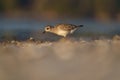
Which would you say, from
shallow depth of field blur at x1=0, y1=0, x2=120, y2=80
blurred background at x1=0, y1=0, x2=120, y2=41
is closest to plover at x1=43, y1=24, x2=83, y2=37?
shallow depth of field blur at x1=0, y1=0, x2=120, y2=80

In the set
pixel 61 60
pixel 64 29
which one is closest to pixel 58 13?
pixel 64 29

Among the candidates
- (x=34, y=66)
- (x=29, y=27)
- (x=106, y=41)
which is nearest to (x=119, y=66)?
(x=34, y=66)

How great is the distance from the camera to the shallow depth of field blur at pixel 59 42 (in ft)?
34.5

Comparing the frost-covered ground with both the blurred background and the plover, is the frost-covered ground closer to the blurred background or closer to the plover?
the plover

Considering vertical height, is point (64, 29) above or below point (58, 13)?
above

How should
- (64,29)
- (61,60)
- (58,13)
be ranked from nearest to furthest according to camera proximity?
1. (61,60)
2. (64,29)
3. (58,13)

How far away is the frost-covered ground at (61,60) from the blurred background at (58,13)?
6.19 metres

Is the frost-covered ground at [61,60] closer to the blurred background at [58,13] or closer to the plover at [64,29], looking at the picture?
the plover at [64,29]

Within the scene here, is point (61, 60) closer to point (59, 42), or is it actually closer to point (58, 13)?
point (59, 42)

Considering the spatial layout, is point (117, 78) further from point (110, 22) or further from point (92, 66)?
point (110, 22)

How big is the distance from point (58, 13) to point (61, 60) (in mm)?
10659

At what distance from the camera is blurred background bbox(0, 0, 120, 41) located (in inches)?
827

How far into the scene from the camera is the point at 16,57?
39.6ft

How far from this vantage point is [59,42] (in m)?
14.8
